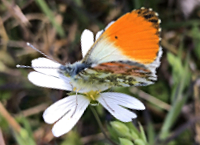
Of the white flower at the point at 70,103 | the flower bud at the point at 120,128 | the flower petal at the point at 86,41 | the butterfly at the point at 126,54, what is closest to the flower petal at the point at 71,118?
the white flower at the point at 70,103

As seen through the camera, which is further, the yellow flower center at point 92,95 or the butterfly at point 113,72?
the yellow flower center at point 92,95

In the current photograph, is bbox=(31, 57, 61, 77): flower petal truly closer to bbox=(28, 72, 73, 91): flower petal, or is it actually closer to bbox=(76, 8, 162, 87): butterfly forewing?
bbox=(28, 72, 73, 91): flower petal

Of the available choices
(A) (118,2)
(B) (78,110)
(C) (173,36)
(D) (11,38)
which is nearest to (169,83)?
(C) (173,36)

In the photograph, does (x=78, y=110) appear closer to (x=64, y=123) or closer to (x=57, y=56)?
(x=64, y=123)

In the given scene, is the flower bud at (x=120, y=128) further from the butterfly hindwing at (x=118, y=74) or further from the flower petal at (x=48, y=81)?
the flower petal at (x=48, y=81)

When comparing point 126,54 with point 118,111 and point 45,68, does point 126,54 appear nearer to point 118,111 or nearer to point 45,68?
point 118,111

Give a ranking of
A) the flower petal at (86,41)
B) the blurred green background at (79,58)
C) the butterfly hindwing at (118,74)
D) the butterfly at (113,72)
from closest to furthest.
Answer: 1. the butterfly hindwing at (118,74)
2. the butterfly at (113,72)
3. the flower petal at (86,41)
4. the blurred green background at (79,58)

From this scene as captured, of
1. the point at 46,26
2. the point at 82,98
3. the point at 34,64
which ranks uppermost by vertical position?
the point at 46,26

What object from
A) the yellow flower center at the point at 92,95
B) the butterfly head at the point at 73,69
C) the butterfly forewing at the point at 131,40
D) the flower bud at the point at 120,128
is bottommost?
Answer: the flower bud at the point at 120,128
